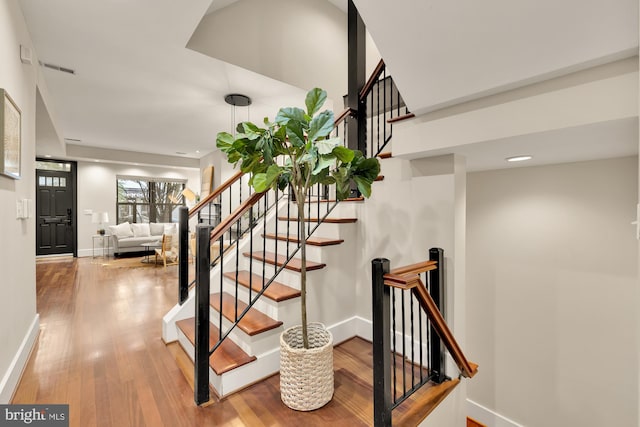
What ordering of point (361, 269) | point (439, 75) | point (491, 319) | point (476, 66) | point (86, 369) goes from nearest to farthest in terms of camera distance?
point (476, 66)
point (439, 75)
point (86, 369)
point (361, 269)
point (491, 319)

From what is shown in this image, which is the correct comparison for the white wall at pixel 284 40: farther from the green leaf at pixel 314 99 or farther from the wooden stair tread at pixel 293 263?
the wooden stair tread at pixel 293 263

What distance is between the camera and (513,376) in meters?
2.85

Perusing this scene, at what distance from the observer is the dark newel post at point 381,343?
61.1 inches

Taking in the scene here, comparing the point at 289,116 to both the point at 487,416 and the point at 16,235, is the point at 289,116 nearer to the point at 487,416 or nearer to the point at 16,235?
the point at 16,235

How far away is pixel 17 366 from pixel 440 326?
9.10 ft

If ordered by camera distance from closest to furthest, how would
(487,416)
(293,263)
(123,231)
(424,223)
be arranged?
(424,223) < (293,263) < (487,416) < (123,231)

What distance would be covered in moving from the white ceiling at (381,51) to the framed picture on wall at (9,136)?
1.03 metres

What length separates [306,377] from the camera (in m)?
1.77

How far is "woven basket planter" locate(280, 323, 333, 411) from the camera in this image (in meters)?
1.77

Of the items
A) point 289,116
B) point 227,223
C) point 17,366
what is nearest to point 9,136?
point 227,223

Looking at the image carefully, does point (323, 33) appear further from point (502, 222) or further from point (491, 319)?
point (491, 319)

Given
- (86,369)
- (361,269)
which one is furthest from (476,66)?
(86,369)

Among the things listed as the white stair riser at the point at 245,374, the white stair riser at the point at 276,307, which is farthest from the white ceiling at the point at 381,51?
the white stair riser at the point at 245,374

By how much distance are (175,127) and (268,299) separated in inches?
180
